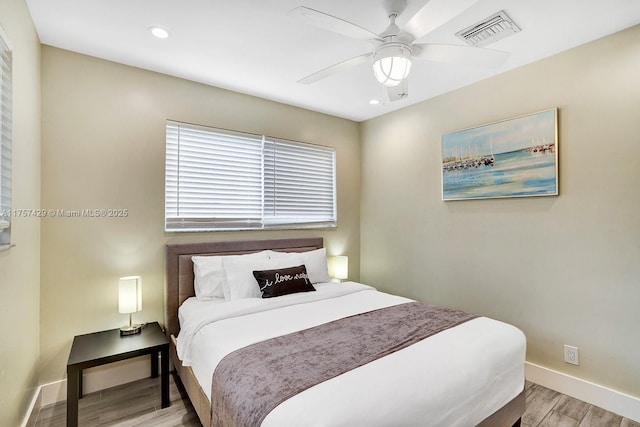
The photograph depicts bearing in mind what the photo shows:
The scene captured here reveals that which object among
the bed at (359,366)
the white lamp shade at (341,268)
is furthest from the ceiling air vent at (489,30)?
the white lamp shade at (341,268)

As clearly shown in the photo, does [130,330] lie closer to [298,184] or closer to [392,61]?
[298,184]

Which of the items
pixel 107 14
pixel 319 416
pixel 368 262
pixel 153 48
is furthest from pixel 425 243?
pixel 107 14

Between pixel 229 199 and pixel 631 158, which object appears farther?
pixel 229 199

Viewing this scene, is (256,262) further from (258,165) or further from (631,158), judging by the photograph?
(631,158)

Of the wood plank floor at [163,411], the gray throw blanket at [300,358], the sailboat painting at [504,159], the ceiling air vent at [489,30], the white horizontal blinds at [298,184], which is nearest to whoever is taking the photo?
the gray throw blanket at [300,358]

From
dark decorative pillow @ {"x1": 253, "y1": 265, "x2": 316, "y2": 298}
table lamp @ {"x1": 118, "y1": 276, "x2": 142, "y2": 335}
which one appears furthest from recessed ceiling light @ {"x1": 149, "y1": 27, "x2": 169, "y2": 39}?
dark decorative pillow @ {"x1": 253, "y1": 265, "x2": 316, "y2": 298}

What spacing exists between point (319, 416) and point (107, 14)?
2632mm

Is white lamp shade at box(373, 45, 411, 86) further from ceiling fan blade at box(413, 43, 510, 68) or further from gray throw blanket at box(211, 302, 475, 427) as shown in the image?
gray throw blanket at box(211, 302, 475, 427)

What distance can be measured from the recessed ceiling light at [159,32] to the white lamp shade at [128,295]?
184cm

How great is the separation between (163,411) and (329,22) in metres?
2.78

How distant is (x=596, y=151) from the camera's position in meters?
2.38

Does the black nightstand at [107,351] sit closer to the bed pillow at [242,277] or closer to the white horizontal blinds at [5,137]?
the bed pillow at [242,277]

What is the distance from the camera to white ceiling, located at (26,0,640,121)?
6.47ft

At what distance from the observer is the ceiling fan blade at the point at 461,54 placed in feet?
6.04
